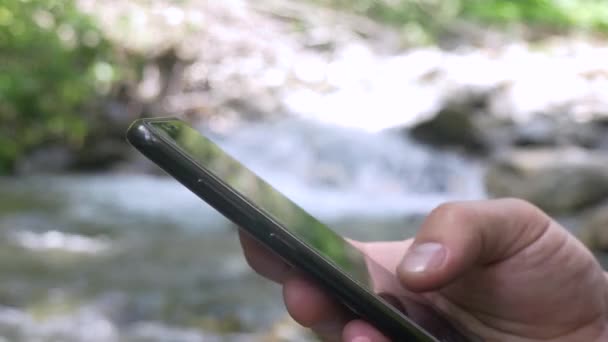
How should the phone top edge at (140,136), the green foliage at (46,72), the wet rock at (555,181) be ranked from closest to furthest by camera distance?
the phone top edge at (140,136) < the wet rock at (555,181) < the green foliage at (46,72)

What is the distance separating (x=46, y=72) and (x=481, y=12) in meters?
10.1

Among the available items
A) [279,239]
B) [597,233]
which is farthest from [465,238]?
[597,233]

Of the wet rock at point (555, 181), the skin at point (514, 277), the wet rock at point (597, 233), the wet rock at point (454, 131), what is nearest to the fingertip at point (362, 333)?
the skin at point (514, 277)

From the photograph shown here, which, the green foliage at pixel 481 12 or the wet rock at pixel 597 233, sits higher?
the wet rock at pixel 597 233

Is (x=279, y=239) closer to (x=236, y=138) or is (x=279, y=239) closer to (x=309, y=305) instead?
(x=309, y=305)

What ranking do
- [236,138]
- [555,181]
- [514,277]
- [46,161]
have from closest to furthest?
1. [514,277]
2. [555,181]
3. [46,161]
4. [236,138]

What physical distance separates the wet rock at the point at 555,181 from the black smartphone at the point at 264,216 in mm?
4160

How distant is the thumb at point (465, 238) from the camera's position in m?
0.95

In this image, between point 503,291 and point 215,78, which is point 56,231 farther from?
point 215,78

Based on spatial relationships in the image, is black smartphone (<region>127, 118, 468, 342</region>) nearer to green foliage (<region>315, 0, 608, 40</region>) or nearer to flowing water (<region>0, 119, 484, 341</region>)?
flowing water (<region>0, 119, 484, 341</region>)

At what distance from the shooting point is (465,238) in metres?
1.01

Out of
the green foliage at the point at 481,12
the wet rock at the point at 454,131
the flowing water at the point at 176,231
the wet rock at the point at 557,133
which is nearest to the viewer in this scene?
the flowing water at the point at 176,231

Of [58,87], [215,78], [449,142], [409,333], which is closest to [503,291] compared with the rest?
[409,333]

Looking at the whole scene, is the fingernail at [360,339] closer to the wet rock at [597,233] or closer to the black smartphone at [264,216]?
the black smartphone at [264,216]
